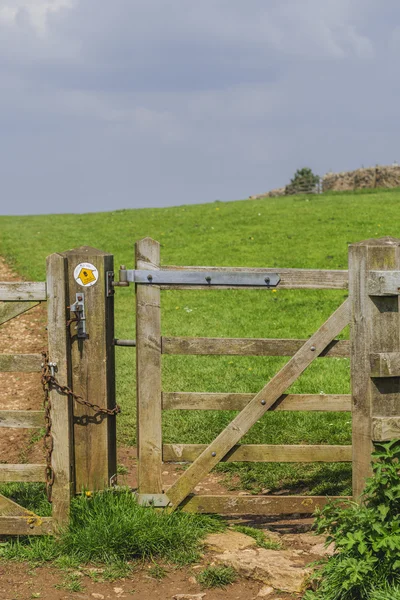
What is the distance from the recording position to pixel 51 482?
19.0 ft

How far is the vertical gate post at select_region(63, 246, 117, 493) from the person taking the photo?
19.0 ft

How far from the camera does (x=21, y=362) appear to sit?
19.1 ft

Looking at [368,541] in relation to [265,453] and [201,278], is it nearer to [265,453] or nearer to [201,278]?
[265,453]

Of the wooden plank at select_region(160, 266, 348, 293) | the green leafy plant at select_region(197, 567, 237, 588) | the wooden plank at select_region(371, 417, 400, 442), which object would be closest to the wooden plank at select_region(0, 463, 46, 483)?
the green leafy plant at select_region(197, 567, 237, 588)

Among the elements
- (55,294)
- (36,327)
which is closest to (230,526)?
(55,294)

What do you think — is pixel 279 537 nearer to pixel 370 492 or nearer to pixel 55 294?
pixel 370 492

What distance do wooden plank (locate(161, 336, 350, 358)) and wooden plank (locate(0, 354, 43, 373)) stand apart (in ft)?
3.14

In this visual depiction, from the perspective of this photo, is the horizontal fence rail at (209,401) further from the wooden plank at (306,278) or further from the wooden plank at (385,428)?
the wooden plank at (385,428)

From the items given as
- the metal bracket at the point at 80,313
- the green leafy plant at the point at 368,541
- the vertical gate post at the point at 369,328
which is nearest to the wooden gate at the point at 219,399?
the vertical gate post at the point at 369,328

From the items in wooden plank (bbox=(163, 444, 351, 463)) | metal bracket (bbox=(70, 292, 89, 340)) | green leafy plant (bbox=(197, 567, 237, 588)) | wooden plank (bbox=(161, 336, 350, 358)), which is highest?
metal bracket (bbox=(70, 292, 89, 340))

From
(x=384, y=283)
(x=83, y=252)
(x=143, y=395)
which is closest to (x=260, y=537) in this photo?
(x=143, y=395)

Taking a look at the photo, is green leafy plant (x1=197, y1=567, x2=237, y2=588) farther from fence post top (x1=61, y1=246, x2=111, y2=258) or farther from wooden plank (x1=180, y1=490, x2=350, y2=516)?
fence post top (x1=61, y1=246, x2=111, y2=258)

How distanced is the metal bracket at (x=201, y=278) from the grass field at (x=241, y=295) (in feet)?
7.76

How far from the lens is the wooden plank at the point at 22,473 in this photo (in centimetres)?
586
